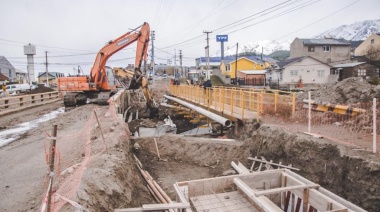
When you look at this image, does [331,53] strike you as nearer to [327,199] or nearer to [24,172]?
[327,199]

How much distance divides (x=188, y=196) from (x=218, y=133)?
685 cm

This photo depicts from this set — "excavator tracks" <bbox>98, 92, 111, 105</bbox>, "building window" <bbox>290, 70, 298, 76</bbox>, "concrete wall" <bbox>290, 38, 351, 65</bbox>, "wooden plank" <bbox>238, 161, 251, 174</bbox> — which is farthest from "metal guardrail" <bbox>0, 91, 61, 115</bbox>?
"concrete wall" <bbox>290, 38, 351, 65</bbox>

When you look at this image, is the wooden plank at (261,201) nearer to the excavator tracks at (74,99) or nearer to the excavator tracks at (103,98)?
the excavator tracks at (103,98)

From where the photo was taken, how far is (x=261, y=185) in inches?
289

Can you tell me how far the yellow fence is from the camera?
37.0ft

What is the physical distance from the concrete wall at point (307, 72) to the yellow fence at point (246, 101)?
26486 mm

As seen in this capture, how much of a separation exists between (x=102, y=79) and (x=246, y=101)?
11088 millimetres

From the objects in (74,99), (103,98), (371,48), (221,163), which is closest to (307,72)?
(371,48)

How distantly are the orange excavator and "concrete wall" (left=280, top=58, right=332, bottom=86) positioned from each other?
28950 millimetres

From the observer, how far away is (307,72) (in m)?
41.4

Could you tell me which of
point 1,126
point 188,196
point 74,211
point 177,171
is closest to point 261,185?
point 188,196

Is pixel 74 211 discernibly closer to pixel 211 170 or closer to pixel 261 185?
pixel 261 185

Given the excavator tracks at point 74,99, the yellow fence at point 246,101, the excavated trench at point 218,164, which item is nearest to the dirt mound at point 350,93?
the yellow fence at point 246,101

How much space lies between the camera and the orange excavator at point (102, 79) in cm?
1753
